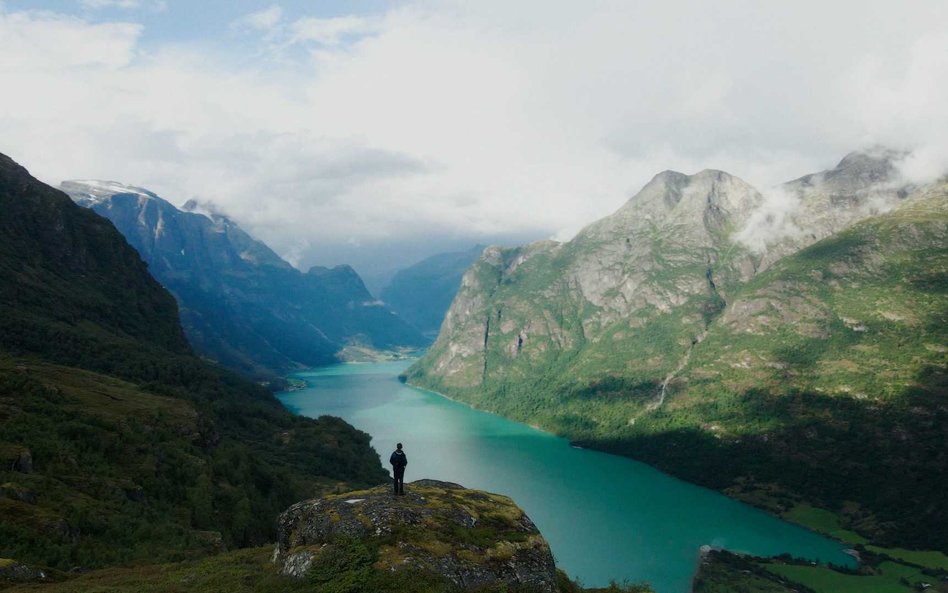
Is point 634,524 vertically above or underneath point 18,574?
underneath

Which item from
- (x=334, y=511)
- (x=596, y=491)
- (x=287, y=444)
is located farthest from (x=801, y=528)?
(x=334, y=511)

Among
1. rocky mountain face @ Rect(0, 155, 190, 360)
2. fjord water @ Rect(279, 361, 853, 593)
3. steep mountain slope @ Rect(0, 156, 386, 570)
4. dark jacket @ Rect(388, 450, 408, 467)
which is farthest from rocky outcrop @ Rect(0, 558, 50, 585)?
rocky mountain face @ Rect(0, 155, 190, 360)

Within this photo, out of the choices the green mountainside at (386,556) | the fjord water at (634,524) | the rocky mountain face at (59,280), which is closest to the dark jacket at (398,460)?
the green mountainside at (386,556)

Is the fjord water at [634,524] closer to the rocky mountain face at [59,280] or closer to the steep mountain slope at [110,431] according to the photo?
the steep mountain slope at [110,431]

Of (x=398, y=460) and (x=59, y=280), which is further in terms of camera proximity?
(x=59, y=280)

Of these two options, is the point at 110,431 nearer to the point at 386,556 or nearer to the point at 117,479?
the point at 117,479

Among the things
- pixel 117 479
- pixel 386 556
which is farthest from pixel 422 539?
pixel 117 479

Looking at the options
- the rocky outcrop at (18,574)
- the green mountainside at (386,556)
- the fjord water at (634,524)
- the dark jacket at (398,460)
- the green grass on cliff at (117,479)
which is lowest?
the fjord water at (634,524)
